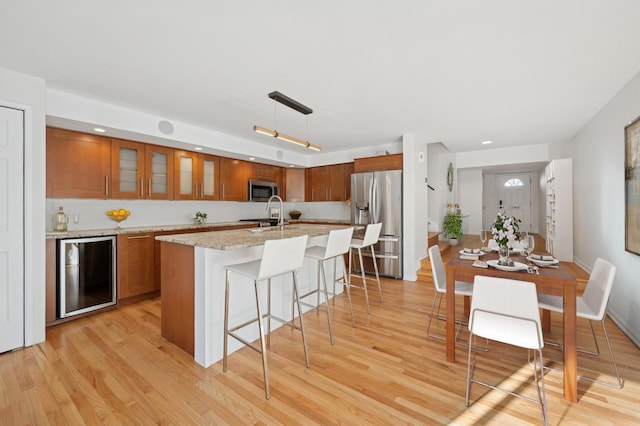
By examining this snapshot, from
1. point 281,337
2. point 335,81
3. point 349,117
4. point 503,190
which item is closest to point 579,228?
point 349,117

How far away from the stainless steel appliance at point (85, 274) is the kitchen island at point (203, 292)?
1.29 m

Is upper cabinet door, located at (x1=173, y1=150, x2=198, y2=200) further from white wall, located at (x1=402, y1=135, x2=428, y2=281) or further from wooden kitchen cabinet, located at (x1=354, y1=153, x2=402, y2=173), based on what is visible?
white wall, located at (x1=402, y1=135, x2=428, y2=281)

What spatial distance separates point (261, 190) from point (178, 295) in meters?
3.47

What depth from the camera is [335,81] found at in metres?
2.61

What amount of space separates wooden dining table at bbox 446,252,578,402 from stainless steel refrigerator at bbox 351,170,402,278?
2.33 m

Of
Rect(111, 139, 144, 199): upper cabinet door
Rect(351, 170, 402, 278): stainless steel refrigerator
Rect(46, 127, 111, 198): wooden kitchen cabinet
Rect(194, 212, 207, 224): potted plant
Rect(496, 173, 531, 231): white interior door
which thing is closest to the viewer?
Rect(46, 127, 111, 198): wooden kitchen cabinet

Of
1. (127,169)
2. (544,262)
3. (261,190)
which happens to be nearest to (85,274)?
(127,169)

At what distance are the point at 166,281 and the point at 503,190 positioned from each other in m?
10.4

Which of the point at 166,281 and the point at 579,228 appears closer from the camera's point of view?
the point at 166,281

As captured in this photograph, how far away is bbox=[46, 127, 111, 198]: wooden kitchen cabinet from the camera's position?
10.3ft

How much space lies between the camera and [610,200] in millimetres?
3111

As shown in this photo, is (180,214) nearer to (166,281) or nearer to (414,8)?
(166,281)

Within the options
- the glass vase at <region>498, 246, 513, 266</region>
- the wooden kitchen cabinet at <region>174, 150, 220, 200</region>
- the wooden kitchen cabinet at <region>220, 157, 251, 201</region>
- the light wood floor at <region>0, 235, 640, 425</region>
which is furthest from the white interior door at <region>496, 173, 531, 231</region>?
the wooden kitchen cabinet at <region>174, 150, 220, 200</region>

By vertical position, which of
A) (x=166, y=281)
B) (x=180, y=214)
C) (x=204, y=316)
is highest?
(x=180, y=214)
